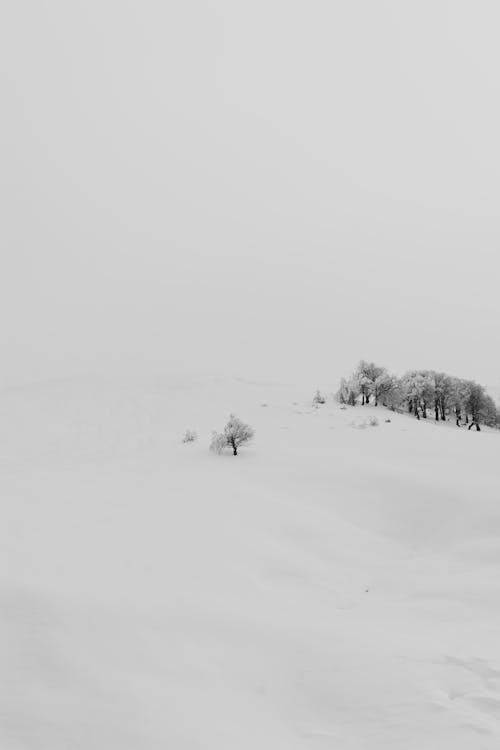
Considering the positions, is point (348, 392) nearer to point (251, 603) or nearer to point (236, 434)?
point (236, 434)

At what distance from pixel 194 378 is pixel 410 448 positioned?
22163 millimetres

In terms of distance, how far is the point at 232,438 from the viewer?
53.8ft

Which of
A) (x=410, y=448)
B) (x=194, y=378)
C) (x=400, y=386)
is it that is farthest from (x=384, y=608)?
(x=194, y=378)

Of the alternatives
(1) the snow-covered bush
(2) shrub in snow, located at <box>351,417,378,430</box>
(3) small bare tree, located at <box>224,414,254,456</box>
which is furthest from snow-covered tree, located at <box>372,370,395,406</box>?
(1) the snow-covered bush

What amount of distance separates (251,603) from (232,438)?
10.2 metres

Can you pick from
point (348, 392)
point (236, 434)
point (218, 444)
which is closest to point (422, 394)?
point (348, 392)

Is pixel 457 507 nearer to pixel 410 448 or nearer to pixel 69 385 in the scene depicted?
pixel 410 448

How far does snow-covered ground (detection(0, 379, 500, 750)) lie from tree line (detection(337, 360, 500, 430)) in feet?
40.5

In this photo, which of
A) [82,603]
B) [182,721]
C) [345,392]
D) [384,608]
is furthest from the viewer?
[345,392]

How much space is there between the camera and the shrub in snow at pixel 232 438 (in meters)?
16.3

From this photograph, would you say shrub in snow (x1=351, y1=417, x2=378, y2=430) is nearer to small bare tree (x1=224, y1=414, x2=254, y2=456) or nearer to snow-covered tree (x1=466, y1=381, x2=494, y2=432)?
small bare tree (x1=224, y1=414, x2=254, y2=456)

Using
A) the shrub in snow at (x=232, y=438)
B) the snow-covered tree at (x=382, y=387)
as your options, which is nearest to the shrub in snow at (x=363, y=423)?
the snow-covered tree at (x=382, y=387)

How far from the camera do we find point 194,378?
1412 inches

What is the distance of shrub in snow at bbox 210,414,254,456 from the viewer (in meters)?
16.3
